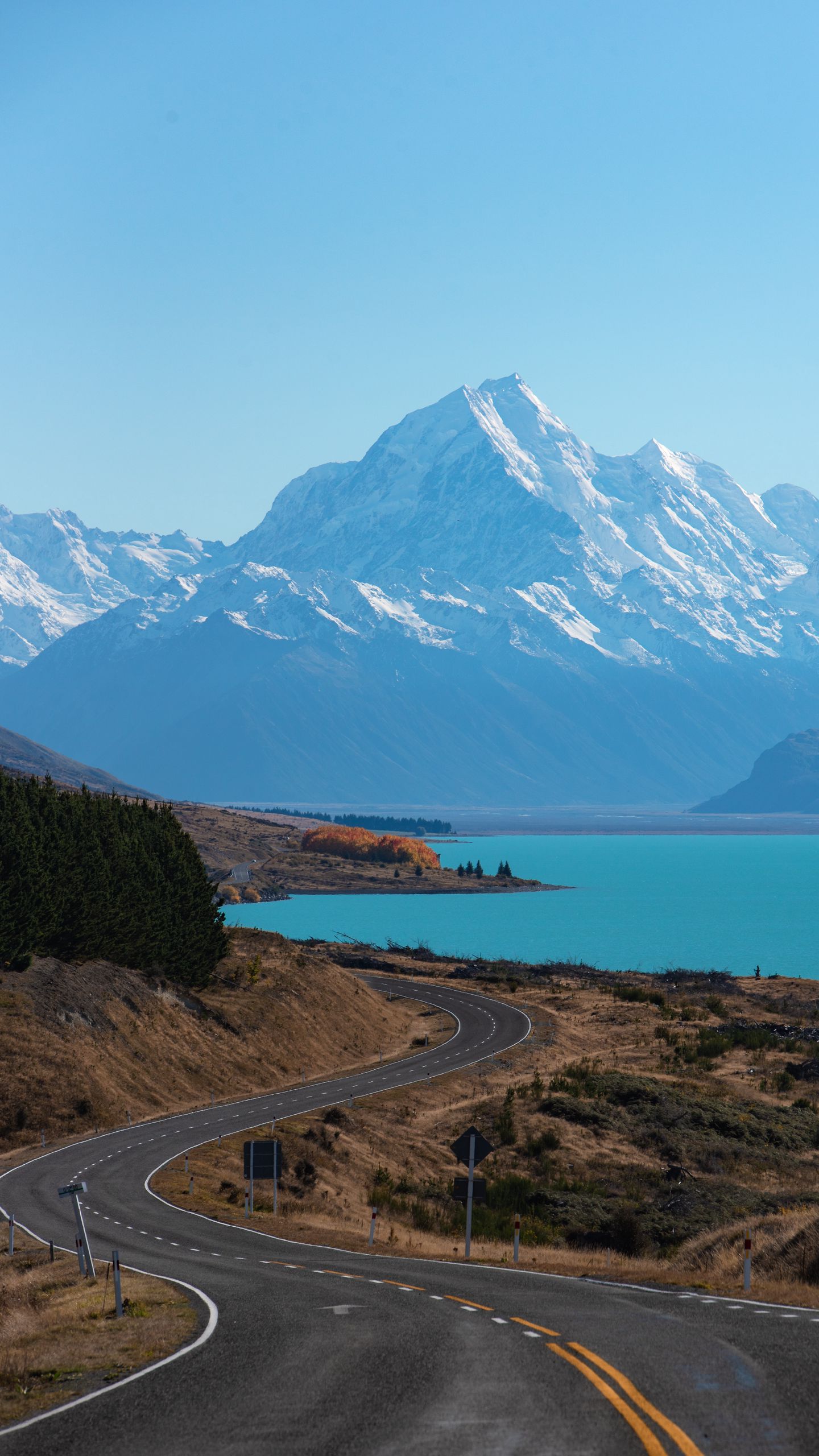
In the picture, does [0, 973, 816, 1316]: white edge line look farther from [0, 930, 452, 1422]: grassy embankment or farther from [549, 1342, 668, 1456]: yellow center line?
[549, 1342, 668, 1456]: yellow center line

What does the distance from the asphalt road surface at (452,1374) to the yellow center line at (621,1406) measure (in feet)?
0.08

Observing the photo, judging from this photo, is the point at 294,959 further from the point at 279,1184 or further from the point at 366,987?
the point at 279,1184

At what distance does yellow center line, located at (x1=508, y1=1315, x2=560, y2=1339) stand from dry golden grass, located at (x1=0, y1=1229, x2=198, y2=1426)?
4832 mm

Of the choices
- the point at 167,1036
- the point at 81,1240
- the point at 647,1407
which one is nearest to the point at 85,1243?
the point at 81,1240

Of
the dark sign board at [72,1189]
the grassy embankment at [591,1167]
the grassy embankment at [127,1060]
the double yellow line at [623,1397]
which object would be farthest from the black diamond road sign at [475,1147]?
the double yellow line at [623,1397]

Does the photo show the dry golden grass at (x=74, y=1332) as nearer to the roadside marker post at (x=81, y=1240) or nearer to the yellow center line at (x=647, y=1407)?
the roadside marker post at (x=81, y=1240)

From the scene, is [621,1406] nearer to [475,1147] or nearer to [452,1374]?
[452,1374]

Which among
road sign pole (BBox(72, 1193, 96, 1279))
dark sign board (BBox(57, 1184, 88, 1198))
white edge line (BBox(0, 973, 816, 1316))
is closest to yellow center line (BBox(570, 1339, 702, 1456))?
white edge line (BBox(0, 973, 816, 1316))

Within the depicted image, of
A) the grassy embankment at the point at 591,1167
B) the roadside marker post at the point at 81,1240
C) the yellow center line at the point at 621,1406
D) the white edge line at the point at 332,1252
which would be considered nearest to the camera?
the yellow center line at the point at 621,1406

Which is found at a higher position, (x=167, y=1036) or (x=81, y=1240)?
(x=81, y=1240)

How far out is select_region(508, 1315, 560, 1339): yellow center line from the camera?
1892 cm

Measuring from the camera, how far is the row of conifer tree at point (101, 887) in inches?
2552

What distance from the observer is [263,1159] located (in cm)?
3541

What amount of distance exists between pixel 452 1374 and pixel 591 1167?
119 feet
